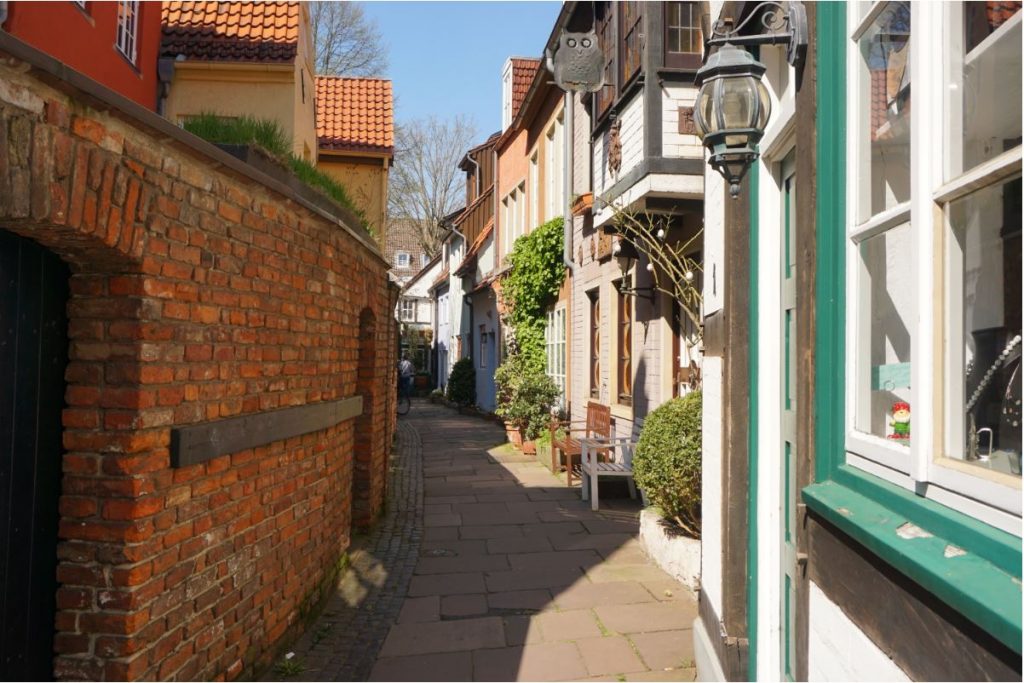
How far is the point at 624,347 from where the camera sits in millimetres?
9812

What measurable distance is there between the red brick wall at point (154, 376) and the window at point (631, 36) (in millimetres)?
4415

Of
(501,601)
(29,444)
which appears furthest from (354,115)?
(29,444)

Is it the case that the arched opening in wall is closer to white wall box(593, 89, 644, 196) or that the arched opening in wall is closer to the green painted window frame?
white wall box(593, 89, 644, 196)

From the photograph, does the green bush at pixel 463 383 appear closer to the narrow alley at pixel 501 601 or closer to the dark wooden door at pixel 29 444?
the narrow alley at pixel 501 601

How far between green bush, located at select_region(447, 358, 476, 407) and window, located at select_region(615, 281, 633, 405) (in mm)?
11846

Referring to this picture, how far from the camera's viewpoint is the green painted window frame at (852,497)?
56.7 inches

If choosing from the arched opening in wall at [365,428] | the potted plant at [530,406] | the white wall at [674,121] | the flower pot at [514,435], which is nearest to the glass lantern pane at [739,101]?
the white wall at [674,121]

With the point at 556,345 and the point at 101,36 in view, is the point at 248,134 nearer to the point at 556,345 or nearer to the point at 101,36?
the point at 101,36

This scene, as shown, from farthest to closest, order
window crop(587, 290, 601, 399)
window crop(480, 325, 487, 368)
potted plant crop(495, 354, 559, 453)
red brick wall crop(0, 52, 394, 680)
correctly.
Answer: window crop(480, 325, 487, 368) < potted plant crop(495, 354, 559, 453) < window crop(587, 290, 601, 399) < red brick wall crop(0, 52, 394, 680)

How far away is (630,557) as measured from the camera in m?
6.61

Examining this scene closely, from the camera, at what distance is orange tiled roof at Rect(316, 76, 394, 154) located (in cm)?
1634

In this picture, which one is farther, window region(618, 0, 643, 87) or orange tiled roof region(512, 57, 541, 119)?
orange tiled roof region(512, 57, 541, 119)

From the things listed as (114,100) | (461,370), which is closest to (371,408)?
(114,100)

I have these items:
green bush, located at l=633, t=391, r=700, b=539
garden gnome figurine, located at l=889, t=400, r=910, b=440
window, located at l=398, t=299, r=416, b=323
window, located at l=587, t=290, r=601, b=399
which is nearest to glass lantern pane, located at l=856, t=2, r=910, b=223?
garden gnome figurine, located at l=889, t=400, r=910, b=440
